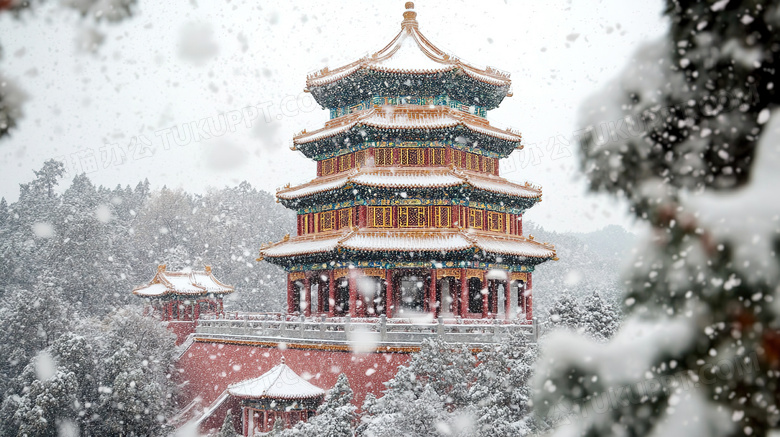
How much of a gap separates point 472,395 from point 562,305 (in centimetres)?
339

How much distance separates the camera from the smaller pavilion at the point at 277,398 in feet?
55.8

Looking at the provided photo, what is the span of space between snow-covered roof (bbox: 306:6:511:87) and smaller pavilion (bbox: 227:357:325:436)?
37.4 ft

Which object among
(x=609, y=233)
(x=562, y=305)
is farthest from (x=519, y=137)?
(x=609, y=233)

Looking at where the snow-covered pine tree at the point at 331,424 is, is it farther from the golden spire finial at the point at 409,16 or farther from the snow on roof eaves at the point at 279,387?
the golden spire finial at the point at 409,16

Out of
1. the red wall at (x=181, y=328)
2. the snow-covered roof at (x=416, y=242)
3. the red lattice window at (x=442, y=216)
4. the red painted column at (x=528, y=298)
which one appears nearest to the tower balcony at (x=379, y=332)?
the snow-covered roof at (x=416, y=242)

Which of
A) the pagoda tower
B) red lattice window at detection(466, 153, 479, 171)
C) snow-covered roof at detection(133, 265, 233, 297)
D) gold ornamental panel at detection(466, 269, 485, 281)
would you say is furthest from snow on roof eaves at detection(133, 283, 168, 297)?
red lattice window at detection(466, 153, 479, 171)

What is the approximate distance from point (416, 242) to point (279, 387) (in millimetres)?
6534

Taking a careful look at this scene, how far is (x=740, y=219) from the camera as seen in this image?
343 cm

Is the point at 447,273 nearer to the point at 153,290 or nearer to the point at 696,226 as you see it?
the point at 153,290

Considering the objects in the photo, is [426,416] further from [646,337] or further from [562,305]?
[646,337]

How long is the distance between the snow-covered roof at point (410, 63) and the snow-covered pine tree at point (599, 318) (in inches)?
420

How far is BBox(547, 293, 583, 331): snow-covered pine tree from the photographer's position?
14.2 metres

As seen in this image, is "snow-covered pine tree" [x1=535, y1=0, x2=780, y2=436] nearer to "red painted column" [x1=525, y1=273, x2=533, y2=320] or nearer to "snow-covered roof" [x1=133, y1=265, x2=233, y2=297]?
"red painted column" [x1=525, y1=273, x2=533, y2=320]

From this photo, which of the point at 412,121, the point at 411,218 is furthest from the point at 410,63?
the point at 411,218
